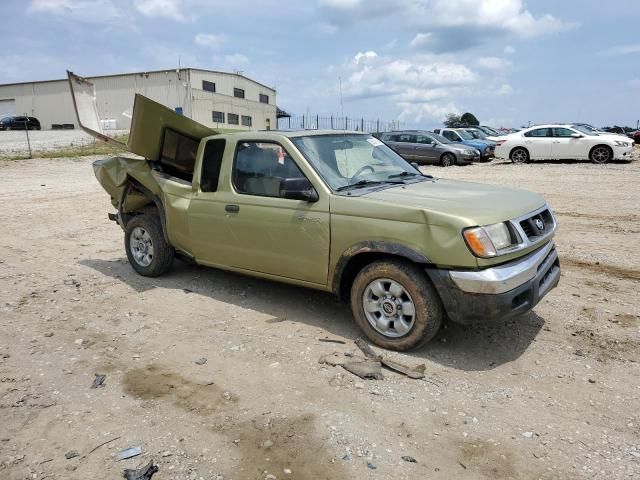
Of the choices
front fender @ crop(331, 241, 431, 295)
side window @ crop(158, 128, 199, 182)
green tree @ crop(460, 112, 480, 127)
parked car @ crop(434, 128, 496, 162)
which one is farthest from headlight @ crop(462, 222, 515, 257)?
green tree @ crop(460, 112, 480, 127)

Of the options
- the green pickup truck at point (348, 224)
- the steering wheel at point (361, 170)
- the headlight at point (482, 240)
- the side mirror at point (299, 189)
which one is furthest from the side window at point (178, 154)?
the headlight at point (482, 240)

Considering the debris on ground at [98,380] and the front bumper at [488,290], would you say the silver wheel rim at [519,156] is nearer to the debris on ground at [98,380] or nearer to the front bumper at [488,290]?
the front bumper at [488,290]

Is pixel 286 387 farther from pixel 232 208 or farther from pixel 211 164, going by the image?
pixel 211 164

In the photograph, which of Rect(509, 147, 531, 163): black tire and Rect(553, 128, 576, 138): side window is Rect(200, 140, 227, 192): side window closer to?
Rect(509, 147, 531, 163): black tire

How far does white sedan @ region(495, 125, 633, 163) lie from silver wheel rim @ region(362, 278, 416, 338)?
1837 cm

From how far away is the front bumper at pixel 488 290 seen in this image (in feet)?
12.5

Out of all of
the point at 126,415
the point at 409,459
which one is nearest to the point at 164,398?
the point at 126,415

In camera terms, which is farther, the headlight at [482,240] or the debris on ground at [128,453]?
the headlight at [482,240]

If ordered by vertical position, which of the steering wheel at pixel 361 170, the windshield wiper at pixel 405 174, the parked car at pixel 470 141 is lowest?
the windshield wiper at pixel 405 174

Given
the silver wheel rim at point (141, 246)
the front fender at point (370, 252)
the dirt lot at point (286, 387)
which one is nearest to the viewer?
the dirt lot at point (286, 387)

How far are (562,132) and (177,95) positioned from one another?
41.7 metres

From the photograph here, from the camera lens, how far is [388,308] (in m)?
4.29

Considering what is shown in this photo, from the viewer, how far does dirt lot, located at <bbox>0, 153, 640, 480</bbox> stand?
303cm

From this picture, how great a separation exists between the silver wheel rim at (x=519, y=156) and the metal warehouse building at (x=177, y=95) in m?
31.4
